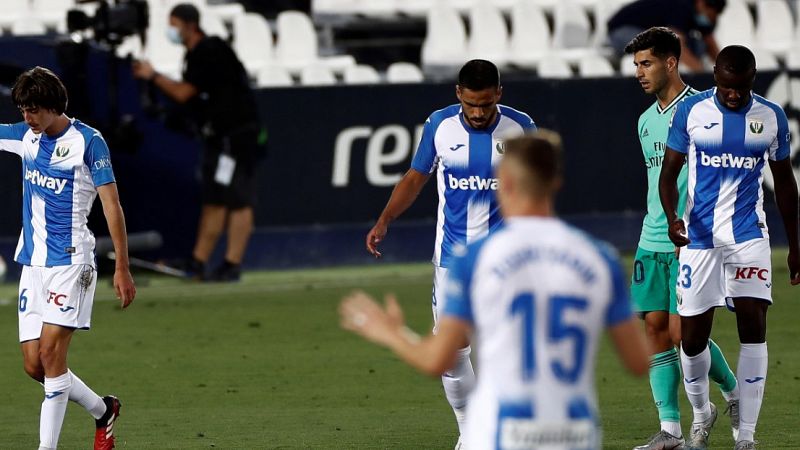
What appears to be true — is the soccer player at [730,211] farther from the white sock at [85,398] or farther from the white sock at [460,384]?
the white sock at [85,398]

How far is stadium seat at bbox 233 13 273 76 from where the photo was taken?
19.3 metres

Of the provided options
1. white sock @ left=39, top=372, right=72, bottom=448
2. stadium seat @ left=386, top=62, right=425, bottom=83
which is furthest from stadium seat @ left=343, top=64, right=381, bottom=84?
white sock @ left=39, top=372, right=72, bottom=448

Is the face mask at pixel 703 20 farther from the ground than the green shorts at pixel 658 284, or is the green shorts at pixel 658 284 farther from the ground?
the face mask at pixel 703 20

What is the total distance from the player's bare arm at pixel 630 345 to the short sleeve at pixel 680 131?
340 centimetres

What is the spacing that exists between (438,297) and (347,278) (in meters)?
8.26

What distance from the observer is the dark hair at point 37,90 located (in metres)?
7.56

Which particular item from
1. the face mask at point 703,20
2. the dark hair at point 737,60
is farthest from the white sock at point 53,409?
the face mask at point 703,20

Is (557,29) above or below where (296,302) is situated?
above

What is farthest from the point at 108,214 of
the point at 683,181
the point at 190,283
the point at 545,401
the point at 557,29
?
the point at 557,29

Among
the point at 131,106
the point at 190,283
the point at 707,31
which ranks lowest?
the point at 190,283

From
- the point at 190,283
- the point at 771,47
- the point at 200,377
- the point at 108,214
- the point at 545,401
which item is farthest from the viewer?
the point at 771,47

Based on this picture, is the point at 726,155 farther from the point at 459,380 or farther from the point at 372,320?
the point at 372,320

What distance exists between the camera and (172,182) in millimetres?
16328

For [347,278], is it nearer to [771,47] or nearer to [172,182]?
[172,182]
